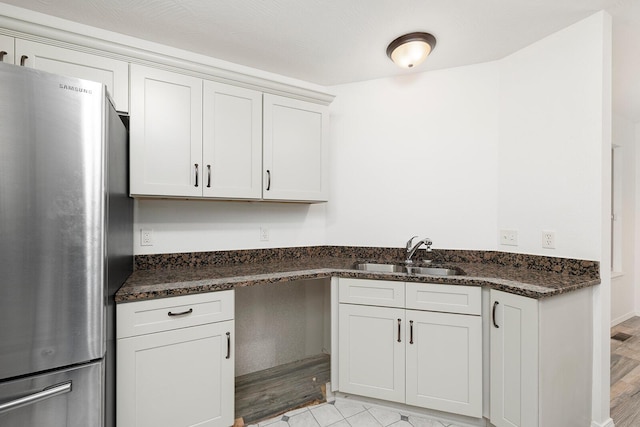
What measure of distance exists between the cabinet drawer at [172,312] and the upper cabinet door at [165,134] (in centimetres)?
65

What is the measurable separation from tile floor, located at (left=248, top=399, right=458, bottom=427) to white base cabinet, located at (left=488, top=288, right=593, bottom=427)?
449 millimetres

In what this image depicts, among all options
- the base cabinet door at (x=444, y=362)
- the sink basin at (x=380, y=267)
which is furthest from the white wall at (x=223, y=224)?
the base cabinet door at (x=444, y=362)

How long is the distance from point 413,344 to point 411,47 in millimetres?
1859

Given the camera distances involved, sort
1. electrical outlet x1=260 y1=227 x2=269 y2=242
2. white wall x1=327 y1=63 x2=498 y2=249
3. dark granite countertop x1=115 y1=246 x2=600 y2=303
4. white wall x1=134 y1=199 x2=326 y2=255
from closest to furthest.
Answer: dark granite countertop x1=115 y1=246 x2=600 y2=303, white wall x1=134 y1=199 x2=326 y2=255, white wall x1=327 y1=63 x2=498 y2=249, electrical outlet x1=260 y1=227 x2=269 y2=242

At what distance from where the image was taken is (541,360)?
1391 mm

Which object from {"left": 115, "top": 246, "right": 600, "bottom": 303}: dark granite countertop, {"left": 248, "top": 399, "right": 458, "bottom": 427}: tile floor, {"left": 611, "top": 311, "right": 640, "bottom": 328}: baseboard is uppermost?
{"left": 115, "top": 246, "right": 600, "bottom": 303}: dark granite countertop

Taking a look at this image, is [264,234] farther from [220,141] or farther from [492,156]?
[492,156]

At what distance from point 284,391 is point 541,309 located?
167 cm

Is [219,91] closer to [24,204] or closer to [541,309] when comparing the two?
[24,204]

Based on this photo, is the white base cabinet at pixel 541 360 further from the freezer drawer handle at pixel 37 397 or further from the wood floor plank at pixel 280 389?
the freezer drawer handle at pixel 37 397

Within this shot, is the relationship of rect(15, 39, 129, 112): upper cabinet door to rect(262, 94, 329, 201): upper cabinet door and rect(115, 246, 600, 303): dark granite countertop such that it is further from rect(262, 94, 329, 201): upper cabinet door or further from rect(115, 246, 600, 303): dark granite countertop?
rect(115, 246, 600, 303): dark granite countertop

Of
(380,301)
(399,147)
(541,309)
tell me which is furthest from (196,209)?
(541,309)

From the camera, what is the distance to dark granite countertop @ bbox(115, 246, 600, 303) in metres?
1.48

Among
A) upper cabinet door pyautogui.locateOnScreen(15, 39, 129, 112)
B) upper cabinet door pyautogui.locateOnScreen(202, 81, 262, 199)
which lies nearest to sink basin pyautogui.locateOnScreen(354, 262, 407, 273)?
upper cabinet door pyautogui.locateOnScreen(202, 81, 262, 199)
